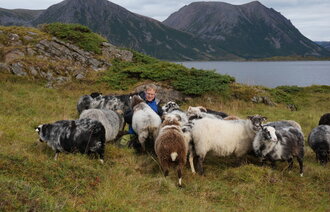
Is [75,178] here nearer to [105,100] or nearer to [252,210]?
[252,210]

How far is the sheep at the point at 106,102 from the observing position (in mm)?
14633

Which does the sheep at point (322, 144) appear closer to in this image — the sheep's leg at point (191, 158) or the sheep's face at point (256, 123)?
the sheep's face at point (256, 123)

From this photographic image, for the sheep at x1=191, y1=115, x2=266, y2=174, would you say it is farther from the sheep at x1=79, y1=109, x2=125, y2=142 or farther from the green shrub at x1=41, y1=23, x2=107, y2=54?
the green shrub at x1=41, y1=23, x2=107, y2=54

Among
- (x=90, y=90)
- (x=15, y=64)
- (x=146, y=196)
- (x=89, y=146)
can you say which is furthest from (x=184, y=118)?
(x=15, y=64)

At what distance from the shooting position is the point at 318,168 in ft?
30.9

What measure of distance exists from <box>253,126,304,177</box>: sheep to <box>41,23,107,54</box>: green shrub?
20.5 m

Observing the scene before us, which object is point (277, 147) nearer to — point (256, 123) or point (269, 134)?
point (269, 134)

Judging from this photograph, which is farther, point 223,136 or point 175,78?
point 175,78

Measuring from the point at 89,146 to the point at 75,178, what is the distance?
168 cm

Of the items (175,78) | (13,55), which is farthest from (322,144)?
(13,55)

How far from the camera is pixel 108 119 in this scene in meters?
10.9

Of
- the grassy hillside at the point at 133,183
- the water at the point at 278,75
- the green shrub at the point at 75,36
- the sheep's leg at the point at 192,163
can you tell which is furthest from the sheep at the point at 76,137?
the water at the point at 278,75

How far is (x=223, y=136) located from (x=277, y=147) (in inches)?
64.4

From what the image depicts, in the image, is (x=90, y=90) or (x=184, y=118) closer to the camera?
(x=184, y=118)
